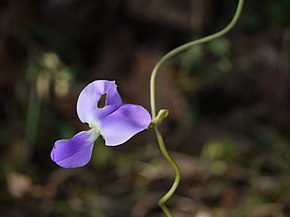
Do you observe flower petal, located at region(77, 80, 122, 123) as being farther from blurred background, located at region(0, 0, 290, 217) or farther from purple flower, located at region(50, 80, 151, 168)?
blurred background, located at region(0, 0, 290, 217)

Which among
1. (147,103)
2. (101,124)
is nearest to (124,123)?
(101,124)

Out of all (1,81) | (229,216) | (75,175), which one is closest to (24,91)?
(1,81)

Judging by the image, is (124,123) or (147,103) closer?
(124,123)

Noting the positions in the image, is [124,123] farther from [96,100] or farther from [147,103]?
[147,103]

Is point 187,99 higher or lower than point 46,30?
lower

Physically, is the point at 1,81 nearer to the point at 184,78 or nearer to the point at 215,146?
the point at 184,78

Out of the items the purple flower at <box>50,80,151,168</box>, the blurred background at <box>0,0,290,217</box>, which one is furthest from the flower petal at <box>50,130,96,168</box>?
the blurred background at <box>0,0,290,217</box>
